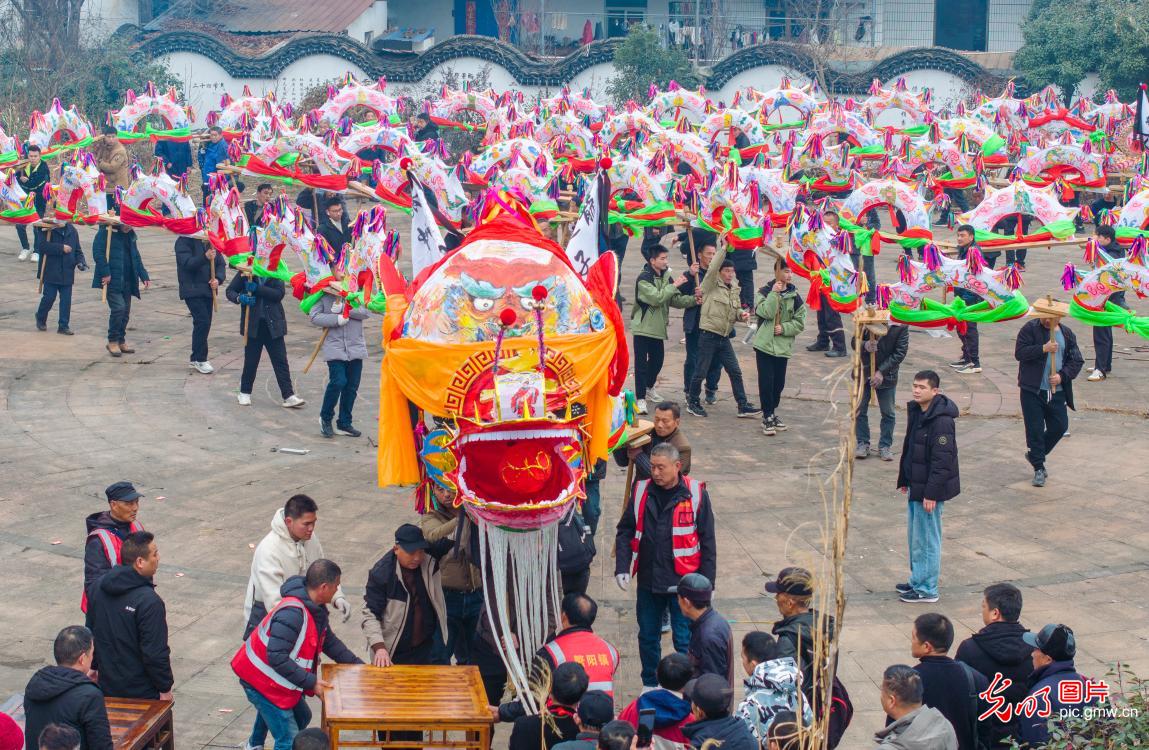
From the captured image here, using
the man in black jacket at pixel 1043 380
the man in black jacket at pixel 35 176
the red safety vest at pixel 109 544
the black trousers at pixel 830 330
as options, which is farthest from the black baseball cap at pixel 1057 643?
the man in black jacket at pixel 35 176

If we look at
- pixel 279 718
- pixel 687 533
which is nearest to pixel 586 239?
pixel 687 533

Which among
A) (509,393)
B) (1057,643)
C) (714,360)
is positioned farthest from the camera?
(714,360)

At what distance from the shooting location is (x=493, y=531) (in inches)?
288

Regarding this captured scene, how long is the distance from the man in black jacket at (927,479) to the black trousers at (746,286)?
6872mm

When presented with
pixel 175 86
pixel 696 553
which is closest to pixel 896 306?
pixel 696 553

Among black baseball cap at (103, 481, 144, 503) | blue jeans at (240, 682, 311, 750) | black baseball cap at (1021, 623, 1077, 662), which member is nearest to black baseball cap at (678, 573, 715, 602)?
black baseball cap at (1021, 623, 1077, 662)

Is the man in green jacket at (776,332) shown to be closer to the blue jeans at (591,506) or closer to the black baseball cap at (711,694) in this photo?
the blue jeans at (591,506)

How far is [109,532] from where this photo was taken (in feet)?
24.7

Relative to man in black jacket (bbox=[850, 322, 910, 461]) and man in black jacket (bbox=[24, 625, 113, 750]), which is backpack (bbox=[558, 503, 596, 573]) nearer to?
man in black jacket (bbox=[24, 625, 113, 750])

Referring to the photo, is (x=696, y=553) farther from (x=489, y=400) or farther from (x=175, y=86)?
(x=175, y=86)

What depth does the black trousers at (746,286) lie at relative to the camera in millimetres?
16312

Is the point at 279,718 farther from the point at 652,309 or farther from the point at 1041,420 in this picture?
the point at 1041,420

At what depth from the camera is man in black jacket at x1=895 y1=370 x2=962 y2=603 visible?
9.19 meters

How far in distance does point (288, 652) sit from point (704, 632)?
186cm
